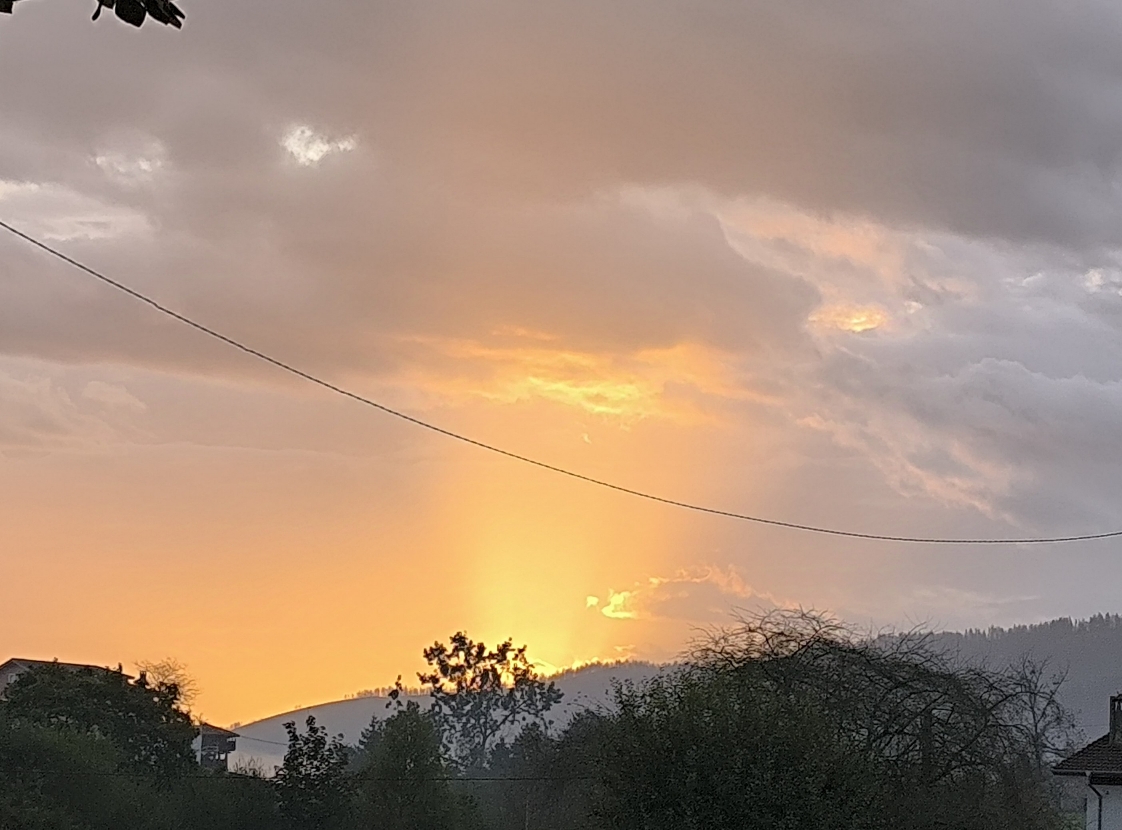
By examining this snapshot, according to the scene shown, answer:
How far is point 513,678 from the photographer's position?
99.5m

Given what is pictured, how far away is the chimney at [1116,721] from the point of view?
3478 centimetres

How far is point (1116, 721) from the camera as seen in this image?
3534cm

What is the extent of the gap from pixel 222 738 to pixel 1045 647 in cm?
13853

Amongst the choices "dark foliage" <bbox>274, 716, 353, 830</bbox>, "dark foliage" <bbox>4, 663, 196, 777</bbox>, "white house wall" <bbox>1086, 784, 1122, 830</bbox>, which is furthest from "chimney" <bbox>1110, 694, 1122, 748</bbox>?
"dark foliage" <bbox>4, 663, 196, 777</bbox>

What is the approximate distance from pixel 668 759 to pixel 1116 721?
1561 cm

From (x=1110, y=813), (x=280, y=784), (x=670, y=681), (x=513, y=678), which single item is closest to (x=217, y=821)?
(x=280, y=784)

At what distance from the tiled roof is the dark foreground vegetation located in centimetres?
63

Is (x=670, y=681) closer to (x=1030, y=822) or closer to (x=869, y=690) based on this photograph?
(x=869, y=690)

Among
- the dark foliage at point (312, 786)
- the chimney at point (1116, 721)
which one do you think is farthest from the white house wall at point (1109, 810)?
the dark foliage at point (312, 786)

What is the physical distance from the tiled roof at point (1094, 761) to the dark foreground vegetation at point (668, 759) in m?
0.63

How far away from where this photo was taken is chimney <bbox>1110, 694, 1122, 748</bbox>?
34781mm

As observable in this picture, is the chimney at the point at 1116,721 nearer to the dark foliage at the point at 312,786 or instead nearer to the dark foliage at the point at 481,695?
the dark foliage at the point at 312,786

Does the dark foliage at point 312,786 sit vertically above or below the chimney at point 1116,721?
below

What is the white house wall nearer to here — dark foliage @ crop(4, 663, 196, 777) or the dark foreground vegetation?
the dark foreground vegetation
